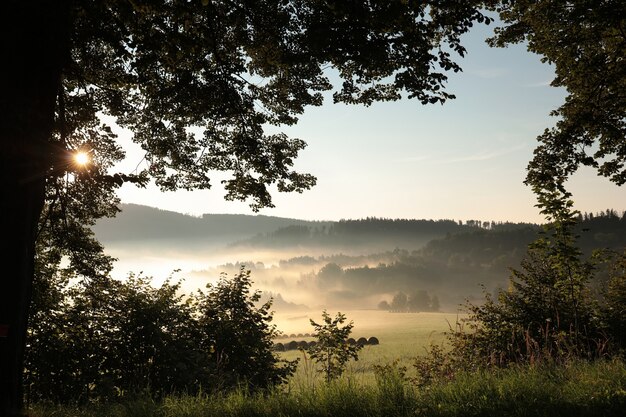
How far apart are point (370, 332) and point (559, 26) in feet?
247

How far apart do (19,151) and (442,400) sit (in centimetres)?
660

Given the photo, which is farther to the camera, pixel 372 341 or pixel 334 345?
pixel 372 341

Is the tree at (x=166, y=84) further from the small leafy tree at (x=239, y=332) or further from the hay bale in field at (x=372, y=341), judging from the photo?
the hay bale in field at (x=372, y=341)

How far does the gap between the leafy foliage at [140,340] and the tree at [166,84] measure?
1.92 metres

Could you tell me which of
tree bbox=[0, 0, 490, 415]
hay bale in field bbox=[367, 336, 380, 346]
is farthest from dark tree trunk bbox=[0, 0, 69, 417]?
hay bale in field bbox=[367, 336, 380, 346]

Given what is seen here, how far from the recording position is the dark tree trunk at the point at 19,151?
5805 mm

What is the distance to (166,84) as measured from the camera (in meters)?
9.98

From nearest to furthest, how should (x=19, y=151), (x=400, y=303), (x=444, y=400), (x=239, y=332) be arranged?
(x=444, y=400) < (x=19, y=151) < (x=239, y=332) < (x=400, y=303)

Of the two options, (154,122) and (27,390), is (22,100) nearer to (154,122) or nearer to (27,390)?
(154,122)

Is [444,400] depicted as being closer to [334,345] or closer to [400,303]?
[334,345]

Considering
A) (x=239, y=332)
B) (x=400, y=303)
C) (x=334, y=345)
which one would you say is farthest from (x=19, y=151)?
(x=400, y=303)

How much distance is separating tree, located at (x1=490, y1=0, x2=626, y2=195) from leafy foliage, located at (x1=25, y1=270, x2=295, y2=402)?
9285 millimetres

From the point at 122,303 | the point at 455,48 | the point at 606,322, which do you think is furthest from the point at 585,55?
the point at 122,303

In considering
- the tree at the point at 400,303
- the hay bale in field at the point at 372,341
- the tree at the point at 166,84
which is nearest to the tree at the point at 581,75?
the tree at the point at 166,84
